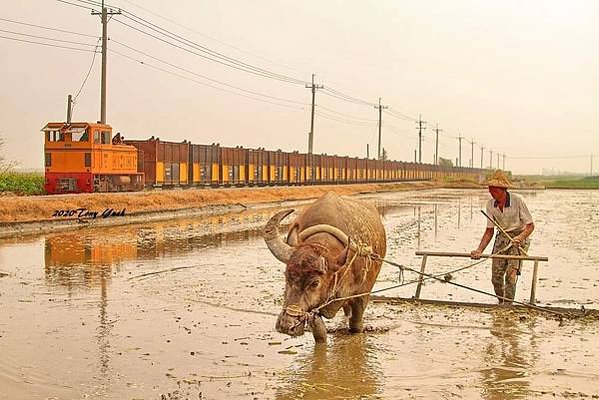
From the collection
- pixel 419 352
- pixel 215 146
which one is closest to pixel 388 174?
pixel 215 146

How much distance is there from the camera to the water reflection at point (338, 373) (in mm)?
6953

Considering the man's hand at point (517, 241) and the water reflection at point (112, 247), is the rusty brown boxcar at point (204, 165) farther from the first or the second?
the man's hand at point (517, 241)

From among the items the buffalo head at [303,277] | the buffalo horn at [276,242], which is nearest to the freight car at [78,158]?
the buffalo horn at [276,242]

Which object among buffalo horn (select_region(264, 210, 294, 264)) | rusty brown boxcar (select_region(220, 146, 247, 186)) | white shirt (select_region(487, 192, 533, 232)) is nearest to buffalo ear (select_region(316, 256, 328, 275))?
buffalo horn (select_region(264, 210, 294, 264))

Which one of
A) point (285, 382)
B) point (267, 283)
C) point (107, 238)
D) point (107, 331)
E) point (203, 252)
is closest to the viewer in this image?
point (285, 382)

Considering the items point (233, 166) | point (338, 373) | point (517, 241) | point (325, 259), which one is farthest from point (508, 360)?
point (233, 166)

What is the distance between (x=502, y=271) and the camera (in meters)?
10.9

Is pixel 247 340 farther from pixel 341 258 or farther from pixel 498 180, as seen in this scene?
pixel 498 180

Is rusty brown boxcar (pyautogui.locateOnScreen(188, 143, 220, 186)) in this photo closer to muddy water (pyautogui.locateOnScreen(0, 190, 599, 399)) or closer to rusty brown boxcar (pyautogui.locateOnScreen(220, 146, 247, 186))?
rusty brown boxcar (pyautogui.locateOnScreen(220, 146, 247, 186))

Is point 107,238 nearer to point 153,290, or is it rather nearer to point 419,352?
point 153,290

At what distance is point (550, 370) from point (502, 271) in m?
3.28

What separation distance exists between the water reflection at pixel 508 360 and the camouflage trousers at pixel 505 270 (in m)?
0.78

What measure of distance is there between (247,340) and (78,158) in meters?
27.1

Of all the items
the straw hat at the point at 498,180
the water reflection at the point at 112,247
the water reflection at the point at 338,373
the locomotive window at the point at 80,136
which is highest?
the locomotive window at the point at 80,136
